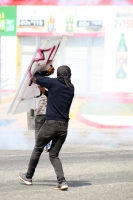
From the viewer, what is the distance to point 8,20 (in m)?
24.9

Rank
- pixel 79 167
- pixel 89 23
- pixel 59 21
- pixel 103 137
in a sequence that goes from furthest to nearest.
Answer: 1. pixel 59 21
2. pixel 89 23
3. pixel 103 137
4. pixel 79 167

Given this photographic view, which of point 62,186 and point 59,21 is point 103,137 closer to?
point 62,186

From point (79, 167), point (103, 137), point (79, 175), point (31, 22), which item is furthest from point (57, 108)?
point (31, 22)

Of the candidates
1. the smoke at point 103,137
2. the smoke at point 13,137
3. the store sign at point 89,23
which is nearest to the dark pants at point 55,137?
the smoke at point 13,137

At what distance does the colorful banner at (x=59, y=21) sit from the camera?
79.5ft

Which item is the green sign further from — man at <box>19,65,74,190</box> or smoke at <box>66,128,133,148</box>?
man at <box>19,65,74,190</box>

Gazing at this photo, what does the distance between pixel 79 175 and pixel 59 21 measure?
16691 millimetres

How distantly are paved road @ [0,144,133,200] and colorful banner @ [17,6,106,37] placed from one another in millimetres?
13323

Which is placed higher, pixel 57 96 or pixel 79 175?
pixel 57 96

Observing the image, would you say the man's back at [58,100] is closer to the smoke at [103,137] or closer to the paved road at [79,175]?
the paved road at [79,175]

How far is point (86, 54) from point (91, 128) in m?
9.94

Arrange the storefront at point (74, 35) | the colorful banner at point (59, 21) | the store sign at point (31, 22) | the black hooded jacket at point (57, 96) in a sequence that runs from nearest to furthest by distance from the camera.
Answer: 1. the black hooded jacket at point (57, 96)
2. the colorful banner at point (59, 21)
3. the storefront at point (74, 35)
4. the store sign at point (31, 22)

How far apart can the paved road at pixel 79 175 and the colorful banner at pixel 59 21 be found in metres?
13.3

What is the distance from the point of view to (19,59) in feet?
83.9
